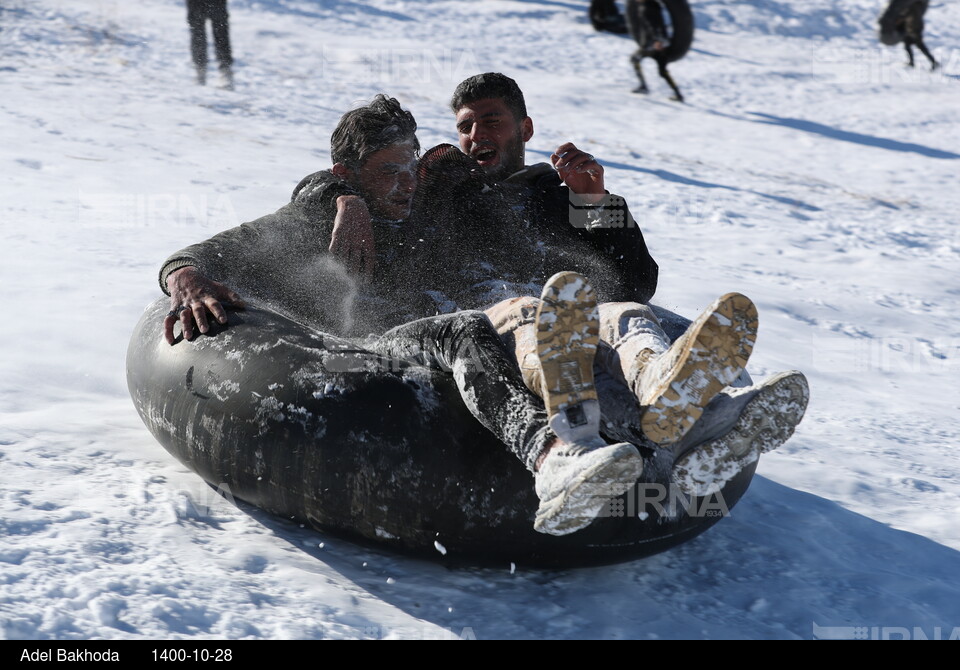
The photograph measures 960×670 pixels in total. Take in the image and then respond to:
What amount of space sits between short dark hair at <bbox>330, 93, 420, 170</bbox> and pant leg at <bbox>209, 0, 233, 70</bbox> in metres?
7.10

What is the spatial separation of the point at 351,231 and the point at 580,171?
2.46 feet

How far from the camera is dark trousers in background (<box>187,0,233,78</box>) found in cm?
998

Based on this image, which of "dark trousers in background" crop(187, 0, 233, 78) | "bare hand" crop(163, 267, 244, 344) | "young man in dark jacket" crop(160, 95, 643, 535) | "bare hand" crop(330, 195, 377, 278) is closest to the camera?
"young man in dark jacket" crop(160, 95, 643, 535)

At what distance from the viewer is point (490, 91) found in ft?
12.2

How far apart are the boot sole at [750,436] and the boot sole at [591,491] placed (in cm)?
24

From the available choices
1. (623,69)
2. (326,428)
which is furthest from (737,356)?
(623,69)

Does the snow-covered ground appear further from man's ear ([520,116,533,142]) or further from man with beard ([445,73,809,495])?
man's ear ([520,116,533,142])

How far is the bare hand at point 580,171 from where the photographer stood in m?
3.31

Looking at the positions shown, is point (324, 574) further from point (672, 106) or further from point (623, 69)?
point (623, 69)

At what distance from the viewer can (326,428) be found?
2.68 metres

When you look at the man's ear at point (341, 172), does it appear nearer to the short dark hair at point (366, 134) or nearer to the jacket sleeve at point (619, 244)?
the short dark hair at point (366, 134)

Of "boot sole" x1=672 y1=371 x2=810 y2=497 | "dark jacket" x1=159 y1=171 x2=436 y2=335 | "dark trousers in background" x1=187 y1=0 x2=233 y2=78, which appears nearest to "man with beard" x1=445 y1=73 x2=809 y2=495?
"boot sole" x1=672 y1=371 x2=810 y2=497

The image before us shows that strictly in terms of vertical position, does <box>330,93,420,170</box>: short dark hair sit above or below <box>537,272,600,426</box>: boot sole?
above
